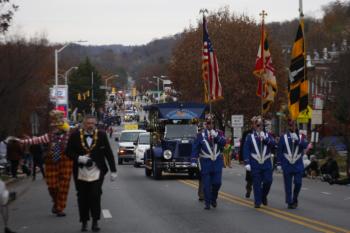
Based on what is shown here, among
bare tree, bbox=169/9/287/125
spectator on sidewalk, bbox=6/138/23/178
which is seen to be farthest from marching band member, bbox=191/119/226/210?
bare tree, bbox=169/9/287/125

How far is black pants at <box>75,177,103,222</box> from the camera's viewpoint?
13498 mm

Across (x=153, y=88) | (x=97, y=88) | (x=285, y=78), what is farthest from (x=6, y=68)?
(x=153, y=88)

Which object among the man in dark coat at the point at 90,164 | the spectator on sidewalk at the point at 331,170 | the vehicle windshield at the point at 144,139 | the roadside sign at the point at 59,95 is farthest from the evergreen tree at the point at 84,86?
the man in dark coat at the point at 90,164

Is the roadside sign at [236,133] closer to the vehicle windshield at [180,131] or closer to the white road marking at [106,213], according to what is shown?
the vehicle windshield at [180,131]

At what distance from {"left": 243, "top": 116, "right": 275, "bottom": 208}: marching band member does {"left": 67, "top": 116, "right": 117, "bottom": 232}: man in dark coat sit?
4635 millimetres

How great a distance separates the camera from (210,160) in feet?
57.8

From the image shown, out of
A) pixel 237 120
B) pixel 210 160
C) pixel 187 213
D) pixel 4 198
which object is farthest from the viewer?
pixel 237 120

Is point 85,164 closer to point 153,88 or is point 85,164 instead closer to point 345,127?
point 345,127

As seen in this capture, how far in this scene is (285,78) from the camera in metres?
69.6

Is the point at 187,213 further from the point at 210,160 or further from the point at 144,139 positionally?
the point at 144,139

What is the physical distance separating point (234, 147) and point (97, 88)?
77405mm

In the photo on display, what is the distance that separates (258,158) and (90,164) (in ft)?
16.8

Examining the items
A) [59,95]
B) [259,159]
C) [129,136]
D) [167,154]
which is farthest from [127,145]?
[259,159]

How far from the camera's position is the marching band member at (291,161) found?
56.5 ft
